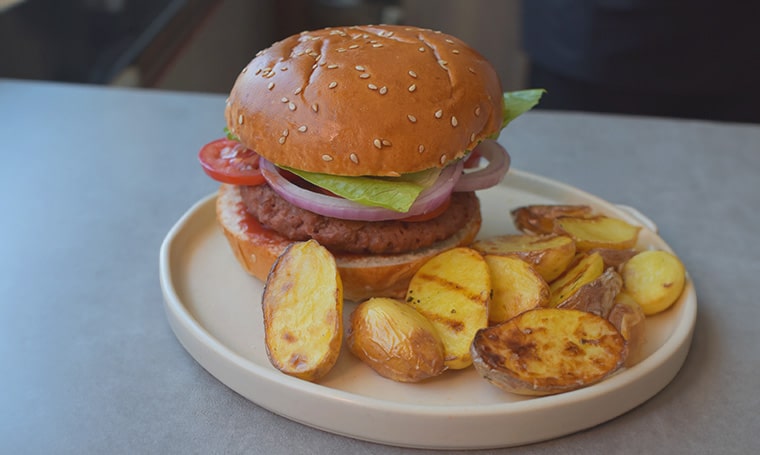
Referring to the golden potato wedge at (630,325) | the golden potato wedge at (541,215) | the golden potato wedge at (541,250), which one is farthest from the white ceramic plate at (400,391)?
the golden potato wedge at (541,215)

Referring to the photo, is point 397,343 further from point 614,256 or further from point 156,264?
point 156,264

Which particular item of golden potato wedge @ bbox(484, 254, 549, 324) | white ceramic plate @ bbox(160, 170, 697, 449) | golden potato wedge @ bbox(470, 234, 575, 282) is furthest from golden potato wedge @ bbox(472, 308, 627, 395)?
golden potato wedge @ bbox(470, 234, 575, 282)

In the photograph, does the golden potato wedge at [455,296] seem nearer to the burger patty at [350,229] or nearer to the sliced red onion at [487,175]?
the burger patty at [350,229]

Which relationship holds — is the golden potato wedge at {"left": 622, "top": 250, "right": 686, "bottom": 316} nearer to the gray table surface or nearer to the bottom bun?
the gray table surface

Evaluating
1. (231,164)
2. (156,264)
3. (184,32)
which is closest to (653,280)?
(231,164)

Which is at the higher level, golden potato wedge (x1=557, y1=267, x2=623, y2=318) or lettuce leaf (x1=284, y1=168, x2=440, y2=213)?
lettuce leaf (x1=284, y1=168, x2=440, y2=213)

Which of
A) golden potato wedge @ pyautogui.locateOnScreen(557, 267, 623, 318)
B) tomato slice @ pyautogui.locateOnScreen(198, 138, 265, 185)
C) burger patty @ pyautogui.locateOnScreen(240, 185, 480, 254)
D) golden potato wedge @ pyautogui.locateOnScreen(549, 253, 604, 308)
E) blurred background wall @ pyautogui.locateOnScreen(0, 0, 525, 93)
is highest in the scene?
tomato slice @ pyautogui.locateOnScreen(198, 138, 265, 185)

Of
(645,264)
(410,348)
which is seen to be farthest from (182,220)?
(645,264)
